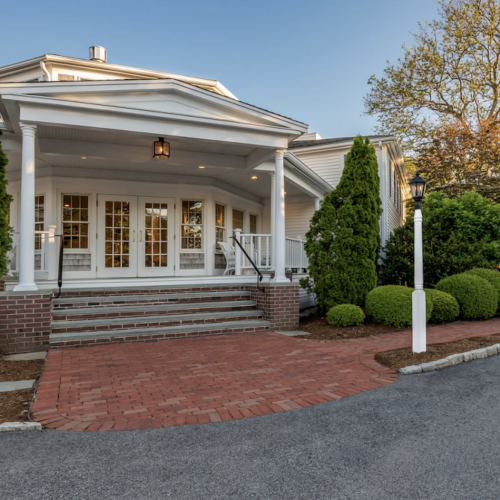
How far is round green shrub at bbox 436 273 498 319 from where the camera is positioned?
8.57 meters

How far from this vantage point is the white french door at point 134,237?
942 cm

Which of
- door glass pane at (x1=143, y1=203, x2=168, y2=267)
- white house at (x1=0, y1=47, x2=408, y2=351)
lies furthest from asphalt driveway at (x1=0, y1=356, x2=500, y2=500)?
door glass pane at (x1=143, y1=203, x2=168, y2=267)

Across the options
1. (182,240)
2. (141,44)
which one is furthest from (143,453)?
(141,44)

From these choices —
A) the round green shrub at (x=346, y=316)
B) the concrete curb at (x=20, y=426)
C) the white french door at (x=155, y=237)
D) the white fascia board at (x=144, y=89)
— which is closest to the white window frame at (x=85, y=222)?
the white french door at (x=155, y=237)

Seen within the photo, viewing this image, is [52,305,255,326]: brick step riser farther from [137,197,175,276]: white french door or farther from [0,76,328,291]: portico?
[137,197,175,276]: white french door

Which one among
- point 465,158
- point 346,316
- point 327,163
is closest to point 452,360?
point 346,316

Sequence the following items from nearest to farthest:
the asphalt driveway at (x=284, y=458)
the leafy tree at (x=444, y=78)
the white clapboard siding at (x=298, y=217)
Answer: the asphalt driveway at (x=284, y=458)
the white clapboard siding at (x=298, y=217)
the leafy tree at (x=444, y=78)

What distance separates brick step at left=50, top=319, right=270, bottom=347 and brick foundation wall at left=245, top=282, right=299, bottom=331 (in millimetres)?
217

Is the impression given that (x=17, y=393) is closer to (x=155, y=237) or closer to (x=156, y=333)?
(x=156, y=333)

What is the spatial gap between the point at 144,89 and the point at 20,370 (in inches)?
184

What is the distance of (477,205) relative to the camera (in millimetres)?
11055

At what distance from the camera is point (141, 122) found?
693 centimetres

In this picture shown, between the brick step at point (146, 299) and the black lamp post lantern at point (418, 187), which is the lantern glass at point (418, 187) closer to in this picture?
the black lamp post lantern at point (418, 187)

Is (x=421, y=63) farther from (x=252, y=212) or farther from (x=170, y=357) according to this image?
(x=170, y=357)
